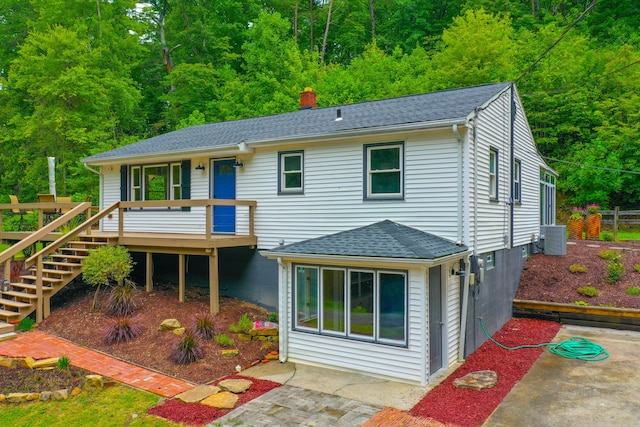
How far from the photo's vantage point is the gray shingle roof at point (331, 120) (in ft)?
30.4

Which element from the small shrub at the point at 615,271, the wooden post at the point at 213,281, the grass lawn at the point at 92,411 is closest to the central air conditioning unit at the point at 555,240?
the small shrub at the point at 615,271

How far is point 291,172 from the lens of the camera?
10.6 m

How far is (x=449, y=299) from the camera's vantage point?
8312 millimetres

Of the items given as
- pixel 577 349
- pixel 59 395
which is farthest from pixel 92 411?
pixel 577 349

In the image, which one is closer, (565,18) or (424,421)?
(424,421)

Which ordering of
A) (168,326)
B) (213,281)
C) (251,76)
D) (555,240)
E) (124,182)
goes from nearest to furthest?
(168,326), (213,281), (124,182), (555,240), (251,76)

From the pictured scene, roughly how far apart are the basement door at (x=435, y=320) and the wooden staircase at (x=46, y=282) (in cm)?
842

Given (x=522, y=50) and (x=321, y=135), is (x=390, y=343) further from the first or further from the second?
(x=522, y=50)

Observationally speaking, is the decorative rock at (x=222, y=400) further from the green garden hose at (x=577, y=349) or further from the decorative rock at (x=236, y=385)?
the green garden hose at (x=577, y=349)

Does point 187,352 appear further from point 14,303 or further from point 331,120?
point 331,120

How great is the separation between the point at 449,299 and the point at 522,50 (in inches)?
872

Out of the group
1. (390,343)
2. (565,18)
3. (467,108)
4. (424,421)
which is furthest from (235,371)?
(565,18)

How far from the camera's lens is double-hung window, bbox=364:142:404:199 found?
914cm

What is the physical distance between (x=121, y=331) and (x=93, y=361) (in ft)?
3.37
